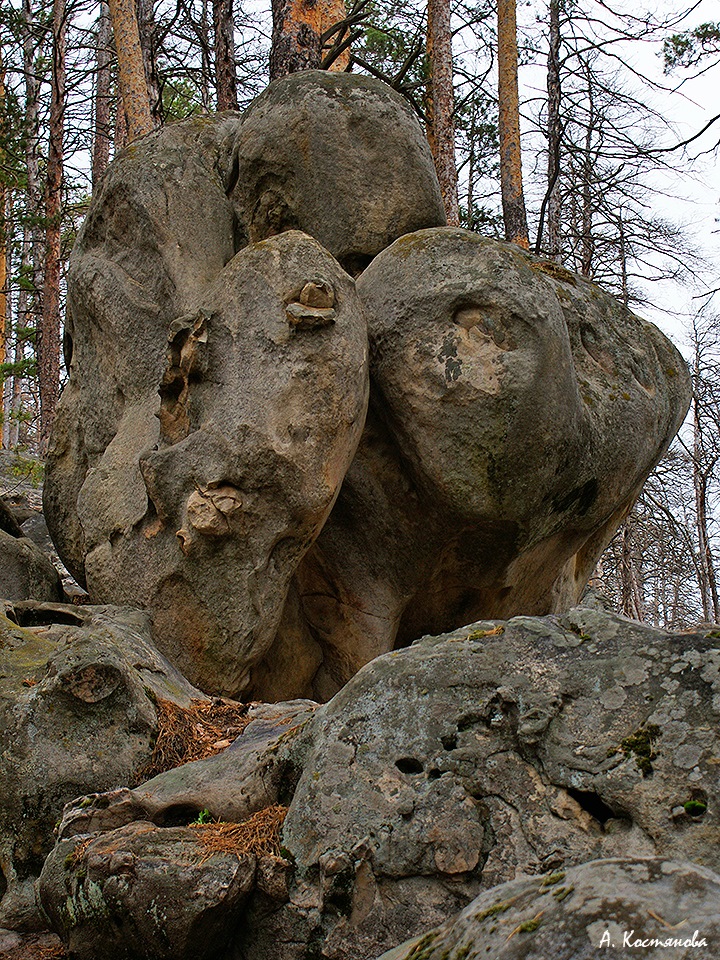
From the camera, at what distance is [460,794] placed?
136 inches

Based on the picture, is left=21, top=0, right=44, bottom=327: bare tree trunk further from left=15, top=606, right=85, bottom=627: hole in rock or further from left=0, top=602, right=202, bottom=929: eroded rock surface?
left=0, top=602, right=202, bottom=929: eroded rock surface

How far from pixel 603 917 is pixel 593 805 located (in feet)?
4.11

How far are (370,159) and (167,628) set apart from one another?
3.97 m

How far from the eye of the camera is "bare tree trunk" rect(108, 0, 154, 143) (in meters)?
10.8

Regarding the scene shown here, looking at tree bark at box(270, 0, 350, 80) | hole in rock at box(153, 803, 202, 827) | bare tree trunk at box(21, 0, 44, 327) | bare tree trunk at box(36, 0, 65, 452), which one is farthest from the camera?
bare tree trunk at box(21, 0, 44, 327)

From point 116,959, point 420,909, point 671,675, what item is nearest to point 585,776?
point 671,675

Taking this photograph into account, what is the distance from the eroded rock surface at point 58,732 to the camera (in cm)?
451

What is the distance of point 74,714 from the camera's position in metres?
4.86

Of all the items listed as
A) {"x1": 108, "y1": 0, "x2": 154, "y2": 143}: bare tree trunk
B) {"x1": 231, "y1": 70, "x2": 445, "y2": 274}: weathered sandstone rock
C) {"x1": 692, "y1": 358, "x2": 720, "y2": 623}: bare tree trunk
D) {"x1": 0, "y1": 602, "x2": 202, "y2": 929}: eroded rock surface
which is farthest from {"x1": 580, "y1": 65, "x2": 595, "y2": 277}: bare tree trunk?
{"x1": 0, "y1": 602, "x2": 202, "y2": 929}: eroded rock surface

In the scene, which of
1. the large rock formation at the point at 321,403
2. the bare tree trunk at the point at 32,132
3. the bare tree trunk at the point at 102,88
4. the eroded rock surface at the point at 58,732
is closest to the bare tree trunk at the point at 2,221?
the bare tree trunk at the point at 32,132

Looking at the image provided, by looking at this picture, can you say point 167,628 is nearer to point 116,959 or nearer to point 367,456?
point 367,456

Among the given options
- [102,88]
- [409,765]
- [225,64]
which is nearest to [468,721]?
[409,765]

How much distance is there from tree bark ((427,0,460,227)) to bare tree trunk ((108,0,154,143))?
366 cm

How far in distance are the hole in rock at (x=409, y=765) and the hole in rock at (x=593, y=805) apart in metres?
0.56
